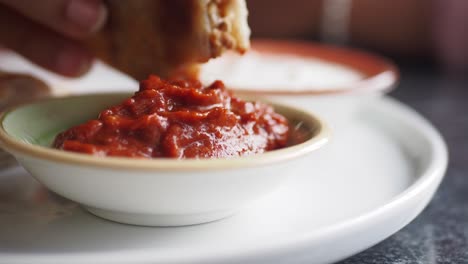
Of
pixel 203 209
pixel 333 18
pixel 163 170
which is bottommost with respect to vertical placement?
pixel 333 18

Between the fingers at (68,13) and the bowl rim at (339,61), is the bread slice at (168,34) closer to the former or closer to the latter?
the fingers at (68,13)

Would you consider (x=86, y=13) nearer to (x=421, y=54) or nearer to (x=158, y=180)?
(x=158, y=180)

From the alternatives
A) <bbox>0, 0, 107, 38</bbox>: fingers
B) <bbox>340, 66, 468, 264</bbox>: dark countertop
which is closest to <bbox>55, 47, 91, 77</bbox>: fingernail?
<bbox>0, 0, 107, 38</bbox>: fingers

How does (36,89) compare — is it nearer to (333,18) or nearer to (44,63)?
(44,63)

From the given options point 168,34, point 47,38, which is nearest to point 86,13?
point 168,34

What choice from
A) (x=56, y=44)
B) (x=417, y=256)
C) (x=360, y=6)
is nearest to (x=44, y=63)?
(x=56, y=44)

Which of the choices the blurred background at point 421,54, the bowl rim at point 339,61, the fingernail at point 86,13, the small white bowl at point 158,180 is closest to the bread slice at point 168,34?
the fingernail at point 86,13
